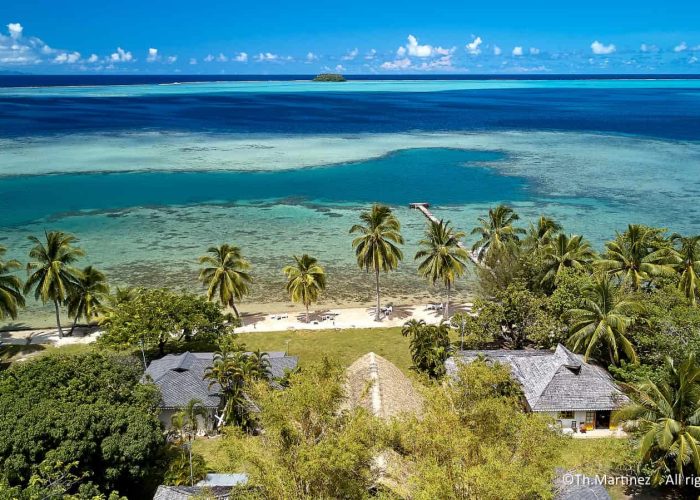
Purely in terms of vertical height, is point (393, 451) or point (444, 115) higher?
point (444, 115)

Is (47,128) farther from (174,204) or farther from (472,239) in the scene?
(472,239)

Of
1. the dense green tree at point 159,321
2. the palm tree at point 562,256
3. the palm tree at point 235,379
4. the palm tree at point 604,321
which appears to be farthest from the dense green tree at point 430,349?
the dense green tree at point 159,321

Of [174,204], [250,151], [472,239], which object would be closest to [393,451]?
[472,239]

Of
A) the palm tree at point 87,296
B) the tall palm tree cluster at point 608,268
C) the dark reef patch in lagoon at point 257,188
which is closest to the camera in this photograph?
the tall palm tree cluster at point 608,268

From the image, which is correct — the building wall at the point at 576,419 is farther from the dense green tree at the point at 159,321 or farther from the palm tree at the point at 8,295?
the palm tree at the point at 8,295

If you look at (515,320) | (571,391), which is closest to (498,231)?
(515,320)
